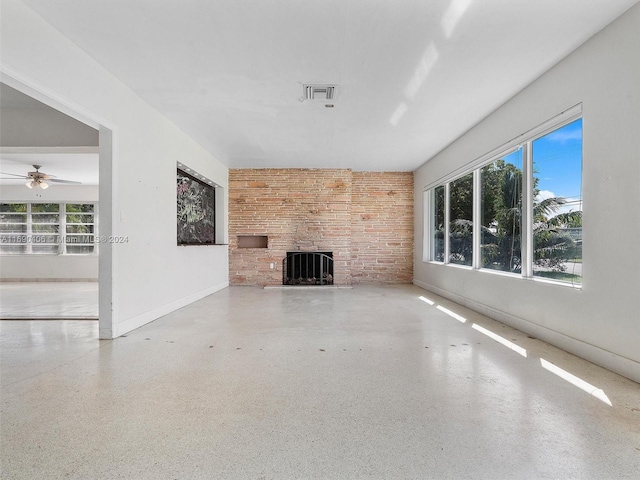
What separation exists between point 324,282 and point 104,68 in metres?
5.74

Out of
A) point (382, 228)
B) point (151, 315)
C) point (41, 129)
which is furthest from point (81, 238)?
point (382, 228)

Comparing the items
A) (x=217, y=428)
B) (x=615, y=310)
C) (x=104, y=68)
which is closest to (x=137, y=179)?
(x=104, y=68)

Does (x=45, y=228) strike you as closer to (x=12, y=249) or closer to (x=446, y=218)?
(x=12, y=249)

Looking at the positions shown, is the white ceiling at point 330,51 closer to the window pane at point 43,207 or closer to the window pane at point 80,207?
the window pane at point 80,207

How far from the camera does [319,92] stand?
3682 millimetres

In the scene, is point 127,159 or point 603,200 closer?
point 603,200

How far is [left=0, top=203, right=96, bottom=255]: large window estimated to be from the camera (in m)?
8.84

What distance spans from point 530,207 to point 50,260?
35.9 feet

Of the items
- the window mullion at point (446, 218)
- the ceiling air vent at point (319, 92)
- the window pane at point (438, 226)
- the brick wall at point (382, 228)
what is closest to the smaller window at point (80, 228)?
the brick wall at point (382, 228)

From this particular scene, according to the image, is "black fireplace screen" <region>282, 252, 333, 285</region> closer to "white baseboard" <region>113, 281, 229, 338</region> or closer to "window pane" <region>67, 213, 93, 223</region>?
"white baseboard" <region>113, 281, 229, 338</region>

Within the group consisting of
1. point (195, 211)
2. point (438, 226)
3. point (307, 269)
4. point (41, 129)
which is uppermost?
point (41, 129)

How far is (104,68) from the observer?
320 centimetres

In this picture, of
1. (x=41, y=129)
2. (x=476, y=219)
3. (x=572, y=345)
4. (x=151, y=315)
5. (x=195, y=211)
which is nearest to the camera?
(x=572, y=345)

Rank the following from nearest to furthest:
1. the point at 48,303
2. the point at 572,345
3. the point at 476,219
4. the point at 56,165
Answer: the point at 572,345, the point at 476,219, the point at 48,303, the point at 56,165
